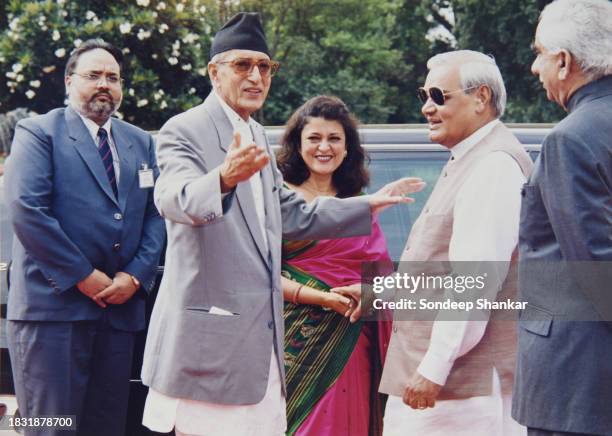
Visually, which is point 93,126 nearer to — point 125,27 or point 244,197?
point 244,197

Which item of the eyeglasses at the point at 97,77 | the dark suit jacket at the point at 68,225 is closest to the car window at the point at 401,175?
the dark suit jacket at the point at 68,225

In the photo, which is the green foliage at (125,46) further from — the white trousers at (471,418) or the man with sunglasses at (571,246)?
the man with sunglasses at (571,246)

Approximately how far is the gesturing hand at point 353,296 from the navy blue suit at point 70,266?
872mm

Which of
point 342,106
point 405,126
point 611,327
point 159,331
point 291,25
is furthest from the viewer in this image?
point 291,25

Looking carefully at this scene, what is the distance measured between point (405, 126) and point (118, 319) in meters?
1.78

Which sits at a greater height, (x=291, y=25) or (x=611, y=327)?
(x=291, y=25)

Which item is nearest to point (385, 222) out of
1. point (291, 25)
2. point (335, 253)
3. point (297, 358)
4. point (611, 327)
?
point (335, 253)

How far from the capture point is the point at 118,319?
4195mm

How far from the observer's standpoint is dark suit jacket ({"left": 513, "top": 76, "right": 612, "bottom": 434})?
2.54m

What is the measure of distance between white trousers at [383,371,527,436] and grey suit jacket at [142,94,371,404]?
0.60 m

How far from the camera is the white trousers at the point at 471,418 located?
3.22m

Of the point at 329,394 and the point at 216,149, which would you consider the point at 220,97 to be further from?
the point at 329,394

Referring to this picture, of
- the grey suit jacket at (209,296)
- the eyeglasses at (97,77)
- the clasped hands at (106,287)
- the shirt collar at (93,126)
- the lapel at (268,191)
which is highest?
the eyeglasses at (97,77)

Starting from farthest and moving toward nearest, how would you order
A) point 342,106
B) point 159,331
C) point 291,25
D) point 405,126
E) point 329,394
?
point 291,25, point 405,126, point 342,106, point 329,394, point 159,331
